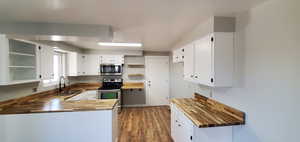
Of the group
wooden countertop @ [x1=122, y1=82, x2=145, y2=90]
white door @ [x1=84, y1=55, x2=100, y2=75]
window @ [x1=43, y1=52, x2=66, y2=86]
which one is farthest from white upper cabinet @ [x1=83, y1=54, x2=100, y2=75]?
wooden countertop @ [x1=122, y1=82, x2=145, y2=90]

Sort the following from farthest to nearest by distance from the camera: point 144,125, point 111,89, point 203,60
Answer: point 111,89, point 144,125, point 203,60

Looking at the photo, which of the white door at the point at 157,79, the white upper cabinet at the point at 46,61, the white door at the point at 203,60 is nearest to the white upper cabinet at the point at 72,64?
the white upper cabinet at the point at 46,61

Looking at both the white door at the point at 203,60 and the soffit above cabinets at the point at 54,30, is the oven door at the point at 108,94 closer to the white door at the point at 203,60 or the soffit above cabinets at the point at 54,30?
the soffit above cabinets at the point at 54,30

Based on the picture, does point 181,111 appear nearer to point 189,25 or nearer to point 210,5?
point 189,25

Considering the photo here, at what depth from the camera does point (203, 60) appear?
2.20 m

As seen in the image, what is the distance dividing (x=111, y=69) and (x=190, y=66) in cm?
335

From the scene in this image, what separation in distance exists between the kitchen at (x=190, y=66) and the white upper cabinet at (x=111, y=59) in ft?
5.67

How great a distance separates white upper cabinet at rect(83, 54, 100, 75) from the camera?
200 inches

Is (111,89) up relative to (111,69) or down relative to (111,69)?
down

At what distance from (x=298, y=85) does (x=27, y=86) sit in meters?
4.07

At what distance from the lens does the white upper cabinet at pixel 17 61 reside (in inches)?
84.1

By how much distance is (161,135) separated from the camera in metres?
3.24

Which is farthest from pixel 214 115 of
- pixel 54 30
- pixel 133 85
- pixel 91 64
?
pixel 91 64

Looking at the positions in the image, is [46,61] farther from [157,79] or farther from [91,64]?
[157,79]
